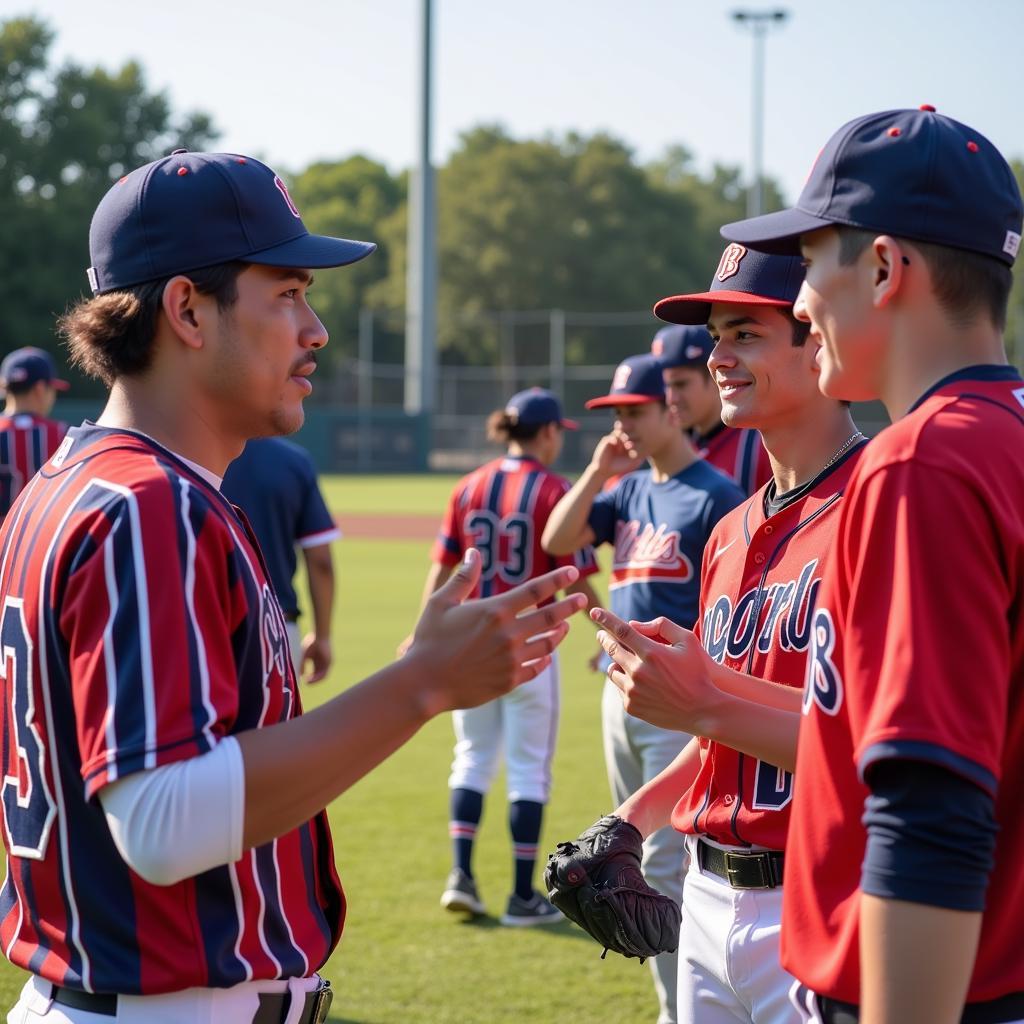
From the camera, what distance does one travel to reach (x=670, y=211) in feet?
226

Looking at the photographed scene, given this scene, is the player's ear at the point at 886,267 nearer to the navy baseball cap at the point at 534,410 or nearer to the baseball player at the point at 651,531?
the baseball player at the point at 651,531

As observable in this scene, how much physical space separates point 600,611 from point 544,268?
215 ft

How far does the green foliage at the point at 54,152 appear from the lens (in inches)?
1887

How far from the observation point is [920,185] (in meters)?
1.81

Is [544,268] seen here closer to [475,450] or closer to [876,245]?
[475,450]

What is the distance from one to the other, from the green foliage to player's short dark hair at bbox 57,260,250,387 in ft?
156

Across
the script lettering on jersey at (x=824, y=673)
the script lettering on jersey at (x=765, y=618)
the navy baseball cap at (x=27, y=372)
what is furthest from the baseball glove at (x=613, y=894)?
the navy baseball cap at (x=27, y=372)

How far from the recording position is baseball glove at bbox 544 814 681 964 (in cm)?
278

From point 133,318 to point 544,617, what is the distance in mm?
834

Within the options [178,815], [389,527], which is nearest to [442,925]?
[178,815]

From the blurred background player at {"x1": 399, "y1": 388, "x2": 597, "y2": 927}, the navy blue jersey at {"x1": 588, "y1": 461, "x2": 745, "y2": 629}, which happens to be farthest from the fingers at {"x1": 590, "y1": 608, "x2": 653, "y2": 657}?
the blurred background player at {"x1": 399, "y1": 388, "x2": 597, "y2": 927}

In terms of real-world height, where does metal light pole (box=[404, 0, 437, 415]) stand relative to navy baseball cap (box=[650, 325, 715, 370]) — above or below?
above

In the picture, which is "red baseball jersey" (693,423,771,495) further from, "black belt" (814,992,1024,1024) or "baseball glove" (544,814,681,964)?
"black belt" (814,992,1024,1024)

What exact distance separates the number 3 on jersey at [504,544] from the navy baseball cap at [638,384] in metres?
1.08
